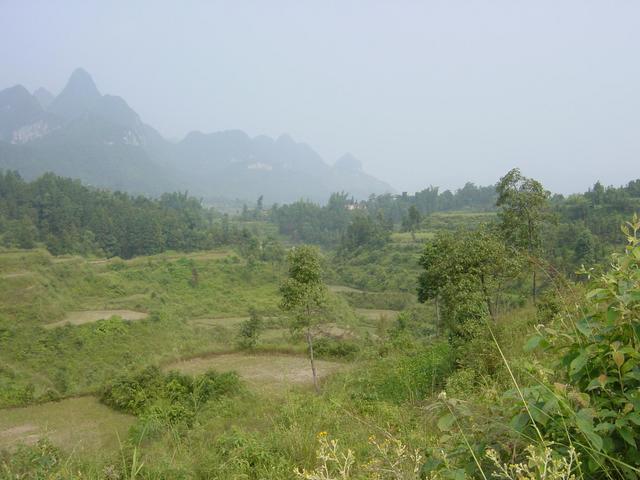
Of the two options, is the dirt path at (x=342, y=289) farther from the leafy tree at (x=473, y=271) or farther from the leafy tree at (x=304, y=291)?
the leafy tree at (x=473, y=271)

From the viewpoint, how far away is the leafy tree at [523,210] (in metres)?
13.9

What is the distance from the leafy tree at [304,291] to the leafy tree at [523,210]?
6.49 m

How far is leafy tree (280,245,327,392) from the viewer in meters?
12.2

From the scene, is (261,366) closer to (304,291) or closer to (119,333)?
(304,291)

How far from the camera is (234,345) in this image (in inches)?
765

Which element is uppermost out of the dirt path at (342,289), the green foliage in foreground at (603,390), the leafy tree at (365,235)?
the green foliage in foreground at (603,390)

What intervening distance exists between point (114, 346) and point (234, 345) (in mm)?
9735

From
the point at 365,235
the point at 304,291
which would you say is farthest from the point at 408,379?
the point at 365,235

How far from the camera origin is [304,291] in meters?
12.2

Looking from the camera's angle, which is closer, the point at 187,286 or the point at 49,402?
the point at 49,402

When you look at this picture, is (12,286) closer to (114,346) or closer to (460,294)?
(114,346)

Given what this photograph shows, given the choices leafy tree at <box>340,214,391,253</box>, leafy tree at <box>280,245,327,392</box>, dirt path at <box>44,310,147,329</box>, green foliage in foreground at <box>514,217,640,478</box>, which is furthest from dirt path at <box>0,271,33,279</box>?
leafy tree at <box>340,214,391,253</box>

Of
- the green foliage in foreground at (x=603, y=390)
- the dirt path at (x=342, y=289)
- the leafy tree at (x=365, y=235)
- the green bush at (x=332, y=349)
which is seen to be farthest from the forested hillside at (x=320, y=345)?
the dirt path at (x=342, y=289)

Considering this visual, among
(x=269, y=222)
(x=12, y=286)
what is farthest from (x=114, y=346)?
(x=269, y=222)
